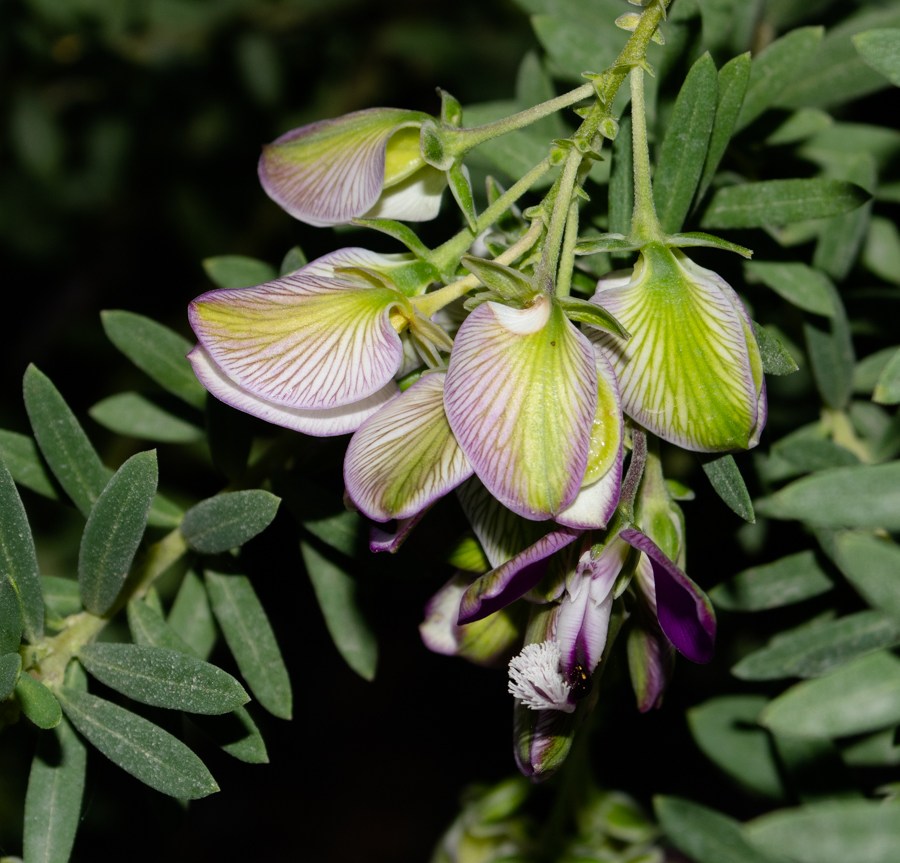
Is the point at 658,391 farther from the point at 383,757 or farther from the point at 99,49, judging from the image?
the point at 383,757

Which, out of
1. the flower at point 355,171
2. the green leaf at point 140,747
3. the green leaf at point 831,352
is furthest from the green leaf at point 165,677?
the green leaf at point 831,352

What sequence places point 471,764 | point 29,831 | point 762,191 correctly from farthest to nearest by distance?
1. point 471,764
2. point 762,191
3. point 29,831

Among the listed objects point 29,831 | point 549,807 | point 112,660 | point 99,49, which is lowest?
point 549,807

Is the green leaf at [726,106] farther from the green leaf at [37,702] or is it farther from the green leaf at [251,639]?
the green leaf at [37,702]

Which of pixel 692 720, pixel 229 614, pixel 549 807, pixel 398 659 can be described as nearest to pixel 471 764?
pixel 398 659

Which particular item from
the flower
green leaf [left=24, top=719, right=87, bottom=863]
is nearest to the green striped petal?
the flower

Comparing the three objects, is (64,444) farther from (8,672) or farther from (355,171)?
(355,171)

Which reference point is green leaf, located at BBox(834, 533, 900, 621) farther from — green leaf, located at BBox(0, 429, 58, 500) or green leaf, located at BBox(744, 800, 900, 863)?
green leaf, located at BBox(0, 429, 58, 500)

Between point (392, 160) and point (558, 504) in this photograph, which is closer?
point (558, 504)
